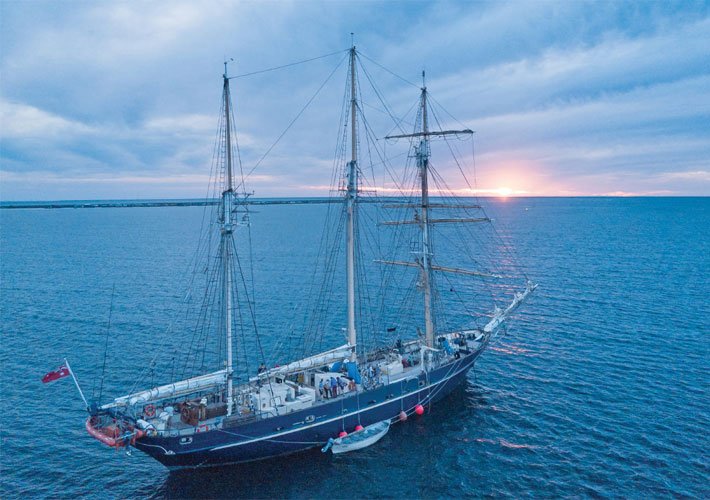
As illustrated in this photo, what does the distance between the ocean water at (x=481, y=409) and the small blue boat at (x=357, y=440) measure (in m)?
0.60

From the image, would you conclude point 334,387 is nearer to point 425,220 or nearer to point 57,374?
point 425,220

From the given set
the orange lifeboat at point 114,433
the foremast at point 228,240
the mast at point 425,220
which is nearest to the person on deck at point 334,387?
the foremast at point 228,240

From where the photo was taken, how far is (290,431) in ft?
114

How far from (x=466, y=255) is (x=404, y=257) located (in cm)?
1720

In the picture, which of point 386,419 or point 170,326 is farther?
point 170,326

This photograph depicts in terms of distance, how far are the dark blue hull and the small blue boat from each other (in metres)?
0.92

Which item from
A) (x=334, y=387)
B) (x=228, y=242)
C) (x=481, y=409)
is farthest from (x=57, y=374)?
(x=481, y=409)

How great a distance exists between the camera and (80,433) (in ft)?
125

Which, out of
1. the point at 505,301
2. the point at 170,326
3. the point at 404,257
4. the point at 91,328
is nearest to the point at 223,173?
the point at 170,326

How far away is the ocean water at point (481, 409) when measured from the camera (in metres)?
32.0

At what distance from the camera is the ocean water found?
32.0m

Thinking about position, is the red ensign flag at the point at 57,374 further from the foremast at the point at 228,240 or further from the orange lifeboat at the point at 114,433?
the foremast at the point at 228,240

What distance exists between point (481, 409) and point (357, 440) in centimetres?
1301

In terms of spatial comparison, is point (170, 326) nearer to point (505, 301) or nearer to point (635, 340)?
point (505, 301)
